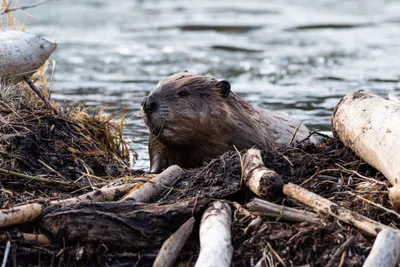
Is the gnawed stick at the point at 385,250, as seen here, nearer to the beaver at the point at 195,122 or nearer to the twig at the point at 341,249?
the twig at the point at 341,249

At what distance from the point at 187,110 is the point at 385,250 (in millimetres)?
2527

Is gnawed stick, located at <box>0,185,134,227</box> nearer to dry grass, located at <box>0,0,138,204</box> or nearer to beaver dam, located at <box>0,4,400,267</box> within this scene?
beaver dam, located at <box>0,4,400,267</box>

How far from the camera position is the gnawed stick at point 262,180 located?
4.09 m

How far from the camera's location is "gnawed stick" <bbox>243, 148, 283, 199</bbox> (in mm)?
4086

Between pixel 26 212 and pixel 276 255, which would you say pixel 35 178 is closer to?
pixel 26 212

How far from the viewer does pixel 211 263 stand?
3518mm

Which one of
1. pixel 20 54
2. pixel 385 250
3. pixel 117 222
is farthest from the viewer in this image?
A: pixel 20 54

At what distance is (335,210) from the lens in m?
3.87

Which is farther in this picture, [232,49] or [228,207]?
[232,49]

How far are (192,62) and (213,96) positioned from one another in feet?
21.3

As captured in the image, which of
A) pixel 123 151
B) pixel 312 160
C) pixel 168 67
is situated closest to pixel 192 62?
pixel 168 67

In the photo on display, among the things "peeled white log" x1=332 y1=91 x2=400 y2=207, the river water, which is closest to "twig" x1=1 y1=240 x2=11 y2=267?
"peeled white log" x1=332 y1=91 x2=400 y2=207

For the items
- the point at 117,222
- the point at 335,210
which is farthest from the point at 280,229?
the point at 117,222

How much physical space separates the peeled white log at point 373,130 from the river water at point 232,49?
2.13 m
